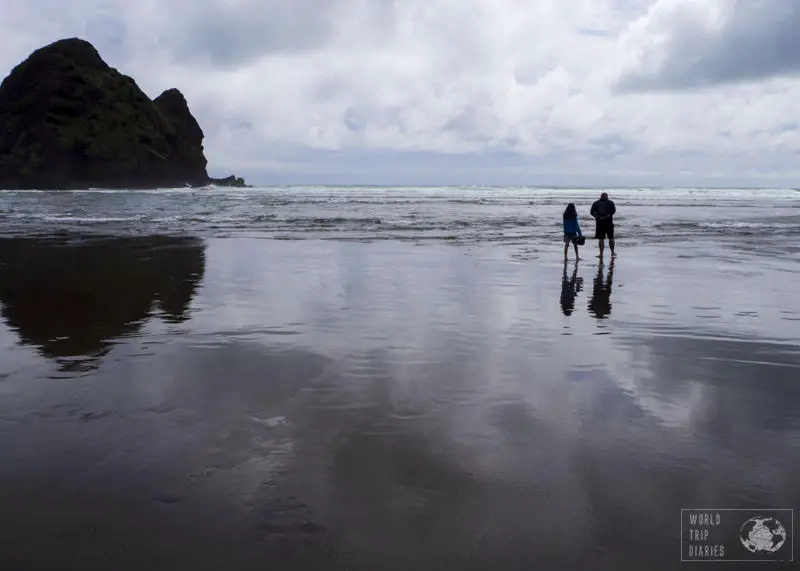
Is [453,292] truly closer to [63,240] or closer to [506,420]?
[506,420]

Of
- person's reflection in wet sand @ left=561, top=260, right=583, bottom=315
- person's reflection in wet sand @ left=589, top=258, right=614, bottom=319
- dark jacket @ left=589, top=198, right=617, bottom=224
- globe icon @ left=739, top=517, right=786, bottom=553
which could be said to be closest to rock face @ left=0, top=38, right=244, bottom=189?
dark jacket @ left=589, top=198, right=617, bottom=224

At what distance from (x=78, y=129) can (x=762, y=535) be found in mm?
114632

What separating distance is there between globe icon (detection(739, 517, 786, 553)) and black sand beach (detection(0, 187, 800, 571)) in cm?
17

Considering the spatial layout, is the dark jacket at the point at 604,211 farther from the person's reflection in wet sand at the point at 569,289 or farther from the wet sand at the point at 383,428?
the wet sand at the point at 383,428

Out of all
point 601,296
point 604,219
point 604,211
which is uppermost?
point 604,211

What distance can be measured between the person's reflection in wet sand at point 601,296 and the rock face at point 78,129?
331 ft

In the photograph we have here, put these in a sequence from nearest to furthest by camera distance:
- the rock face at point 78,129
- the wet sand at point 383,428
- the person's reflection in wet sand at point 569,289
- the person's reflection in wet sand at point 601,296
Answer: the wet sand at point 383,428 → the person's reflection in wet sand at point 601,296 → the person's reflection in wet sand at point 569,289 → the rock face at point 78,129

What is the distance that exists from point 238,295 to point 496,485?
7823mm

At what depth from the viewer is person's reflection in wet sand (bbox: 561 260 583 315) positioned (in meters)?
10.3

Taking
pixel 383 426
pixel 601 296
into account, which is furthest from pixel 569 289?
pixel 383 426

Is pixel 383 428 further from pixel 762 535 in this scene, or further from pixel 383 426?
pixel 762 535

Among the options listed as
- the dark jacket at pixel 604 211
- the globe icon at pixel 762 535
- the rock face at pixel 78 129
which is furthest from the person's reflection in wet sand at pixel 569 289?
the rock face at pixel 78 129

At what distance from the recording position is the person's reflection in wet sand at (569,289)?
10266 millimetres

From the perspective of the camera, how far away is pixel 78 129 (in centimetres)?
10088
